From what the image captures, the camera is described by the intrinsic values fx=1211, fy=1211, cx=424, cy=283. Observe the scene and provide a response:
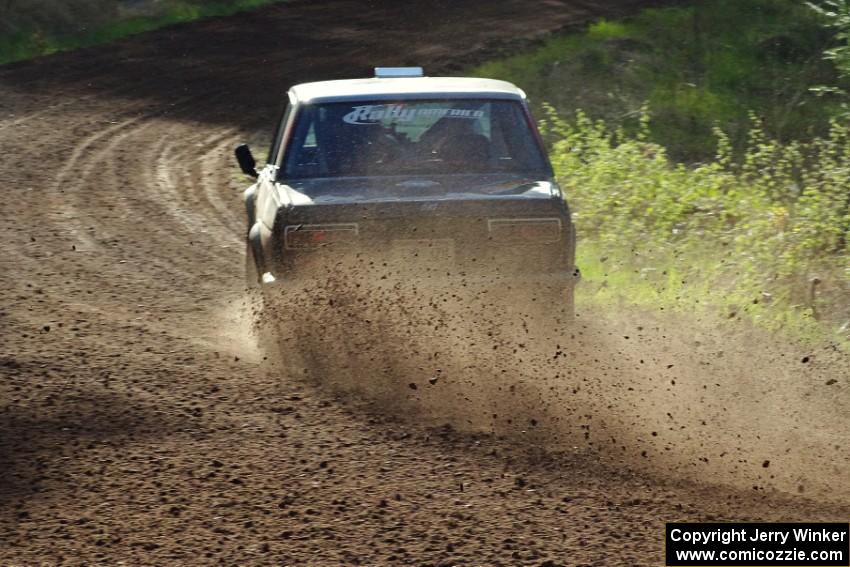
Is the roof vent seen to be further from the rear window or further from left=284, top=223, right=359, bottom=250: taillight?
left=284, top=223, right=359, bottom=250: taillight

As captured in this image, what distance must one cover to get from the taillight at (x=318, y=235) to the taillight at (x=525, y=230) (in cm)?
78

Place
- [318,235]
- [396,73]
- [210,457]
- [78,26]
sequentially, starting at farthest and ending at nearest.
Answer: [78,26]
[396,73]
[318,235]
[210,457]

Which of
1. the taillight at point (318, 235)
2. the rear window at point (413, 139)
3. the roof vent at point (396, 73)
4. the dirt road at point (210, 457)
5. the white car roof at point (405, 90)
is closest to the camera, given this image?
the dirt road at point (210, 457)

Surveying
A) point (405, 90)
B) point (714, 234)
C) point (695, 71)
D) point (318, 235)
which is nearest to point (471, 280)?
point (318, 235)

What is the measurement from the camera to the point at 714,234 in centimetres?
1048

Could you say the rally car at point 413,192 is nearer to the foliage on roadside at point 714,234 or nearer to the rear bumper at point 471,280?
the rear bumper at point 471,280

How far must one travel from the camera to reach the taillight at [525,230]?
6742mm

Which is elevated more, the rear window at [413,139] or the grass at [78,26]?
the rear window at [413,139]

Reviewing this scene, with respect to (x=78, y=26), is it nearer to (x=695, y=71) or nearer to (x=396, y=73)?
(x=695, y=71)

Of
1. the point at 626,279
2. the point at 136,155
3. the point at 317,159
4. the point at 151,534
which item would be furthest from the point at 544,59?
the point at 151,534

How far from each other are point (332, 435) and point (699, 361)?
2443 millimetres

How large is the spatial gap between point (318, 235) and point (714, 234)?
4.89 metres

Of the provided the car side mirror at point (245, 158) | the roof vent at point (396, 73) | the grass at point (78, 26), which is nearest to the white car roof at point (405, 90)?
the roof vent at point (396, 73)

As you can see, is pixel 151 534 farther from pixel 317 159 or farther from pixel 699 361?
pixel 699 361
